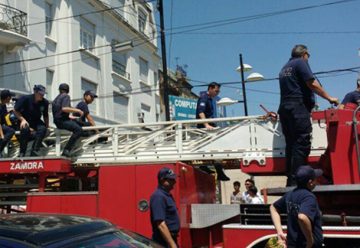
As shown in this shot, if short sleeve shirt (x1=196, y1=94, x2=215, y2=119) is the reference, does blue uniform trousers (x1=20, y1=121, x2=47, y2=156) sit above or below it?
below

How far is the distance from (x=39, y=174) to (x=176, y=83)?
97.5 feet

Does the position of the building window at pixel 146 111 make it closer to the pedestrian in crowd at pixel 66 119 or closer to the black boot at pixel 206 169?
the pedestrian in crowd at pixel 66 119

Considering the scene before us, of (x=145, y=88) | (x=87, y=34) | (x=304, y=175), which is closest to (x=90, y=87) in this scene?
(x=87, y=34)

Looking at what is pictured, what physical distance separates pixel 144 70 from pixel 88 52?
294 inches

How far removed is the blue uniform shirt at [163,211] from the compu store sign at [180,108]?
11.3 metres

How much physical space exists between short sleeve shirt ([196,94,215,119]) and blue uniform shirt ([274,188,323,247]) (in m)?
3.64

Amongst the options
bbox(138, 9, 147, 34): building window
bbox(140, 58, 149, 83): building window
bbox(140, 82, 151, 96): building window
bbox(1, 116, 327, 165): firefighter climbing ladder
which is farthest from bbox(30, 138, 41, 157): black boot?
bbox(138, 9, 147, 34): building window

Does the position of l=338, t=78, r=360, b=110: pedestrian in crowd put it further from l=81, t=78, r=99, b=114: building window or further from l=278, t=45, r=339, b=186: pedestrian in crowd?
l=81, t=78, r=99, b=114: building window

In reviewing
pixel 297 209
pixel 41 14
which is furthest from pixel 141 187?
pixel 41 14

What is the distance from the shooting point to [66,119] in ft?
26.2

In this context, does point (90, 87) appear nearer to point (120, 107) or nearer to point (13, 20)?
point (120, 107)

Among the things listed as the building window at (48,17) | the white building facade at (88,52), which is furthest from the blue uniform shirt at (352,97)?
the building window at (48,17)

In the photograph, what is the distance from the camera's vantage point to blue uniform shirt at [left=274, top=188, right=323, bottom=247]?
14.5ft

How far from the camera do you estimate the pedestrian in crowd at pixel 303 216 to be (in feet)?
14.3
